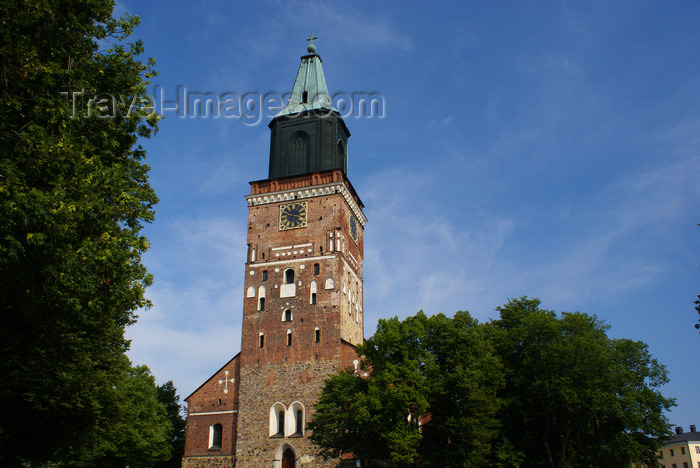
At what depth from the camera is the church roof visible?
43.9 metres

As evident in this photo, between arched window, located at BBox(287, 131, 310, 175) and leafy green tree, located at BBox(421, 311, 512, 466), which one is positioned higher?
arched window, located at BBox(287, 131, 310, 175)

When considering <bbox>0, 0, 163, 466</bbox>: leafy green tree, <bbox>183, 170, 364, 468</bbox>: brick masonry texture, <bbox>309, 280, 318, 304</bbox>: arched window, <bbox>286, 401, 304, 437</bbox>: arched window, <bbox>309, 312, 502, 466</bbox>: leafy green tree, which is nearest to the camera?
<bbox>0, 0, 163, 466</bbox>: leafy green tree

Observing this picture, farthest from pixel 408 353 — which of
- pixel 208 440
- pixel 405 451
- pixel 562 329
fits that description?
pixel 208 440

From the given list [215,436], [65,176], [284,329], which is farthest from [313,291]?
[65,176]

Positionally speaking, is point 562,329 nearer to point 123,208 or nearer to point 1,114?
point 123,208

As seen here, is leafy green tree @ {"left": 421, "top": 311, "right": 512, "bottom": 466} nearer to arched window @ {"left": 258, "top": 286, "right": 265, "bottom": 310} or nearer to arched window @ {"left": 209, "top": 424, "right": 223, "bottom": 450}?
arched window @ {"left": 258, "top": 286, "right": 265, "bottom": 310}

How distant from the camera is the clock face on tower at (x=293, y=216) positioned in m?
41.0

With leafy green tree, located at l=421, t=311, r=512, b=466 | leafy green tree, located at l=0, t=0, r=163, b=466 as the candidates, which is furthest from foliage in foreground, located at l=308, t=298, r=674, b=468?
leafy green tree, located at l=0, t=0, r=163, b=466

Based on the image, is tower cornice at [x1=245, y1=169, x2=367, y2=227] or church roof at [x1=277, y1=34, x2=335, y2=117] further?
church roof at [x1=277, y1=34, x2=335, y2=117]

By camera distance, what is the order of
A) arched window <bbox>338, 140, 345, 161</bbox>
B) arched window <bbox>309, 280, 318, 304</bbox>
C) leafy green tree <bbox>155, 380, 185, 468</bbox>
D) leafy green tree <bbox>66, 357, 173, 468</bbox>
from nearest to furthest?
leafy green tree <bbox>66, 357, 173, 468</bbox> < arched window <bbox>309, 280, 318, 304</bbox> < arched window <bbox>338, 140, 345, 161</bbox> < leafy green tree <bbox>155, 380, 185, 468</bbox>

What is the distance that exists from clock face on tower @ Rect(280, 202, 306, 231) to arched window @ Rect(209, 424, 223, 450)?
555 inches

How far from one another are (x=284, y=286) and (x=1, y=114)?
27.7 m

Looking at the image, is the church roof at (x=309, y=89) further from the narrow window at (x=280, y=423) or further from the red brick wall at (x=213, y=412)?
the narrow window at (x=280, y=423)

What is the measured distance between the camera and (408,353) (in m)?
27.1
